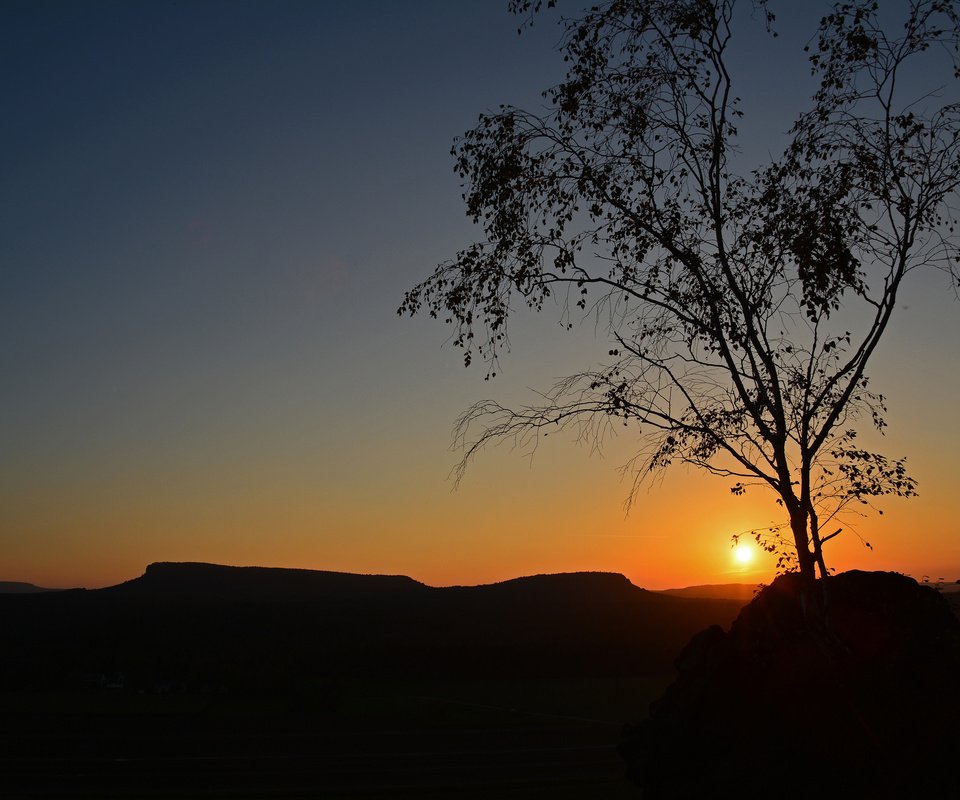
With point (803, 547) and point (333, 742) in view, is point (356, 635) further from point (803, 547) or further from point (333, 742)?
point (803, 547)

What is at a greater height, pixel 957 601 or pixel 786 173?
pixel 786 173

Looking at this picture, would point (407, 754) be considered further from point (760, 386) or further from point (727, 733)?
point (760, 386)

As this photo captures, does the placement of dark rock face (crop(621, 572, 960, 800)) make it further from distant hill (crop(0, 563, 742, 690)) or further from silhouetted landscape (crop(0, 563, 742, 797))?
distant hill (crop(0, 563, 742, 690))

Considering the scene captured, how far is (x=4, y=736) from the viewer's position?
2247 inches

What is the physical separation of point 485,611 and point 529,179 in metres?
155

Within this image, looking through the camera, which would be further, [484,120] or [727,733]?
[727,733]

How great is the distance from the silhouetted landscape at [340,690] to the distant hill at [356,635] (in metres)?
0.51

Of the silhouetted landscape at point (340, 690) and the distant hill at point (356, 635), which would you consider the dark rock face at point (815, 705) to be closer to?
the silhouetted landscape at point (340, 690)

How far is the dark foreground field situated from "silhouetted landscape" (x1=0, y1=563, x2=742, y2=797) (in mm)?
194

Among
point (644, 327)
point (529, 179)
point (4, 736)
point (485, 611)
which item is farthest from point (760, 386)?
point (485, 611)

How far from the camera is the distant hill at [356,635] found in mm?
104688

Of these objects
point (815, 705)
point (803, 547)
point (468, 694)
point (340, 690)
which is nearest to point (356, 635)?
point (340, 690)

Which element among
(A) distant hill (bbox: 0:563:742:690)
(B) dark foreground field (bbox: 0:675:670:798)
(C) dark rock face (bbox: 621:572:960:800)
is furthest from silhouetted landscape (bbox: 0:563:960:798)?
(A) distant hill (bbox: 0:563:742:690)

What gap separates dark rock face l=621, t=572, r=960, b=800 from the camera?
52.5 feet
